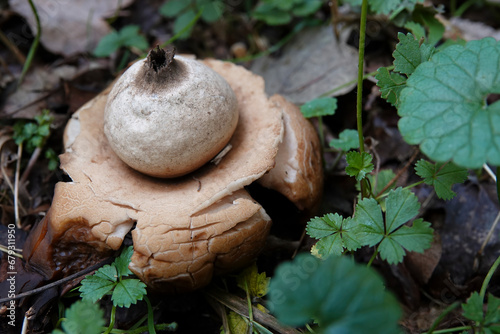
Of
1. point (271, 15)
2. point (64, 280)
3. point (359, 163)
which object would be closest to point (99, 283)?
point (64, 280)

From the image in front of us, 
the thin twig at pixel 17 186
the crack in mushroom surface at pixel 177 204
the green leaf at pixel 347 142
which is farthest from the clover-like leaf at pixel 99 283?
the green leaf at pixel 347 142

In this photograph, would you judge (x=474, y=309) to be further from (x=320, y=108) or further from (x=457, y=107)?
(x=320, y=108)

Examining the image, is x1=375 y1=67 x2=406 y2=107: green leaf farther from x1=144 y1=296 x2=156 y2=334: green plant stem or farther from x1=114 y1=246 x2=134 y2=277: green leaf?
x1=144 y1=296 x2=156 y2=334: green plant stem

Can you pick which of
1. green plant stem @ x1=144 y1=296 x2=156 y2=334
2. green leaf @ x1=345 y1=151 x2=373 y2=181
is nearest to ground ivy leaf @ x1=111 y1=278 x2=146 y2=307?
green plant stem @ x1=144 y1=296 x2=156 y2=334

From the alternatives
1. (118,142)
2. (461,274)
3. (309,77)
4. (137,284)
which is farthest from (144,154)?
(461,274)

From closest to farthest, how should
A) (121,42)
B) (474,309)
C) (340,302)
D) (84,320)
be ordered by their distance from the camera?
(340,302), (84,320), (474,309), (121,42)
